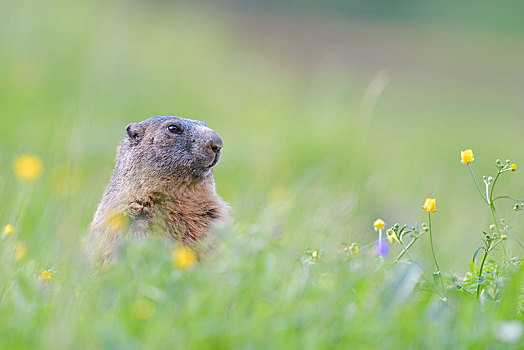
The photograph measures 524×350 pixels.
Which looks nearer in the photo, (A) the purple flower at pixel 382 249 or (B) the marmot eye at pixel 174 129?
(A) the purple flower at pixel 382 249

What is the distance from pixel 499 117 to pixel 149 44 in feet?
26.8

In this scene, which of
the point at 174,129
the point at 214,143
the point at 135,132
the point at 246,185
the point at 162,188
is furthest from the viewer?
the point at 246,185

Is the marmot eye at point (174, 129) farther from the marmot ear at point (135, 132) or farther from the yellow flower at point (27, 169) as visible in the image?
the yellow flower at point (27, 169)

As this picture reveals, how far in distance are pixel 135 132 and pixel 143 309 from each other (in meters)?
2.09

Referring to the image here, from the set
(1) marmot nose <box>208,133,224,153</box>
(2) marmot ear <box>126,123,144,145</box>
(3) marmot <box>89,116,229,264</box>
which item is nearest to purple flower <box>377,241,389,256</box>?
(3) marmot <box>89,116,229,264</box>

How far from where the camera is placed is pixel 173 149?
3.98 m

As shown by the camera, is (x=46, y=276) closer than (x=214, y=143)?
Yes

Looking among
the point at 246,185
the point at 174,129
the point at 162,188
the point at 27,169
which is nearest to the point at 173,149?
the point at 174,129

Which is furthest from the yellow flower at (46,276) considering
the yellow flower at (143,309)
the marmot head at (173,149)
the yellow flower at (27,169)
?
the yellow flower at (27,169)

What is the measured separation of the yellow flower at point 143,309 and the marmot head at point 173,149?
5.30 feet

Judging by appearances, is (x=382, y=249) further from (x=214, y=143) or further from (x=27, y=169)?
(x=27, y=169)

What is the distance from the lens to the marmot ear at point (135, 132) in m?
4.22

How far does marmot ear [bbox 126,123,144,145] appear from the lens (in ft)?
13.9

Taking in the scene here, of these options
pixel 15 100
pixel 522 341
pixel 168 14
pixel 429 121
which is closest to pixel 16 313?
pixel 522 341
